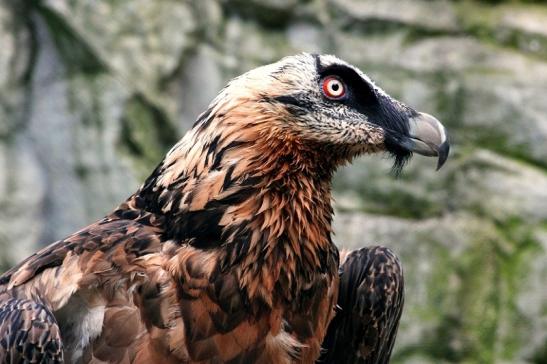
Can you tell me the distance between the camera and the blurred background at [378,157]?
7984mm

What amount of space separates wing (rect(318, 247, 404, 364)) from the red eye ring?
2.63ft

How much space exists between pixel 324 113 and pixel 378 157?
4588mm

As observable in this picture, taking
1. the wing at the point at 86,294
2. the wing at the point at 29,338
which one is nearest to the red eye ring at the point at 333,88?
the wing at the point at 86,294

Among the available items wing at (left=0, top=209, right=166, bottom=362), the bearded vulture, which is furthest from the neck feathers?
wing at (left=0, top=209, right=166, bottom=362)

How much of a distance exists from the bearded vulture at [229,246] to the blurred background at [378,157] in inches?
181

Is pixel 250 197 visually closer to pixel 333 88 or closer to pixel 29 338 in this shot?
pixel 333 88

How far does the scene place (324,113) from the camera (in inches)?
135

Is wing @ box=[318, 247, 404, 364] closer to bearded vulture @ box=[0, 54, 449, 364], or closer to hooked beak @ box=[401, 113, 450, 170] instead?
bearded vulture @ box=[0, 54, 449, 364]

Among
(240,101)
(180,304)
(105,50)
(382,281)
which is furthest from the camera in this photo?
(105,50)

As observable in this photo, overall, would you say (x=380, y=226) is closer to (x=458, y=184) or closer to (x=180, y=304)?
(x=458, y=184)

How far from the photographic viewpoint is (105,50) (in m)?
7.98

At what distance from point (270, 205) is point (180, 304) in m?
0.46

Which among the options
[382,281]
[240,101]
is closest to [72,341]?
[240,101]

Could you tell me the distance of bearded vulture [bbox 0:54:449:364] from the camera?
3199mm
